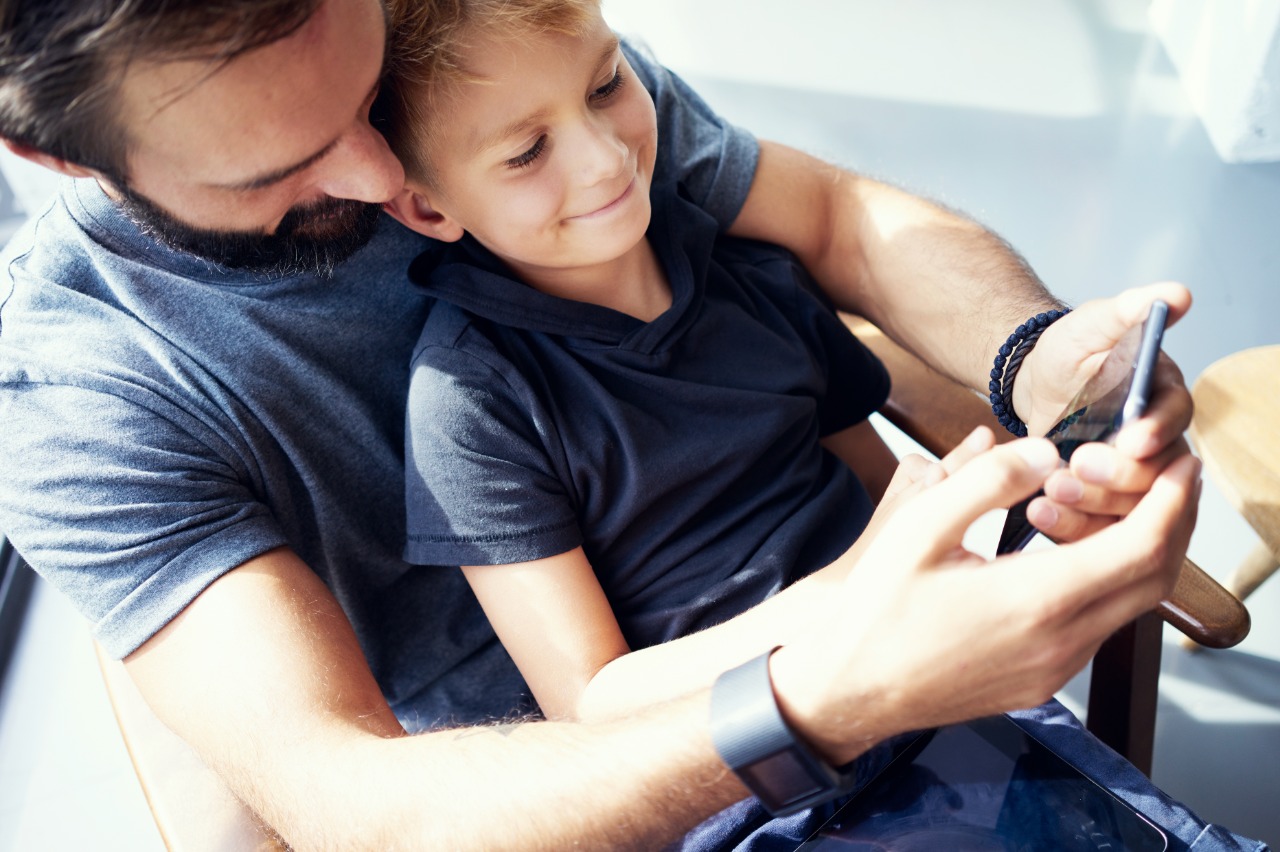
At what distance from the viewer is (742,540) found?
123 centimetres

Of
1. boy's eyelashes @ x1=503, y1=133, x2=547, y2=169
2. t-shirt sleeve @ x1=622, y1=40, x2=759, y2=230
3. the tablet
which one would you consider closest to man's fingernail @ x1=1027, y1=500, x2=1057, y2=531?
the tablet

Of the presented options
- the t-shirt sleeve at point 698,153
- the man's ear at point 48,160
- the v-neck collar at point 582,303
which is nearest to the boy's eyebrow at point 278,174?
the man's ear at point 48,160

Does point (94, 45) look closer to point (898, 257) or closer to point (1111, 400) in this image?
point (1111, 400)

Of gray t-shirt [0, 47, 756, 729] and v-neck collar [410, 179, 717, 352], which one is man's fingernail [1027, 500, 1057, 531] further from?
gray t-shirt [0, 47, 756, 729]

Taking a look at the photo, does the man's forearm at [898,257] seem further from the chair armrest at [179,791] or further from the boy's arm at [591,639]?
the chair armrest at [179,791]

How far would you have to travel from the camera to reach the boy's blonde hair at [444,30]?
101 centimetres

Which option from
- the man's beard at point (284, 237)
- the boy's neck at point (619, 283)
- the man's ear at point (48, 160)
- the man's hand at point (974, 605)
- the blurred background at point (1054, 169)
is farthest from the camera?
the blurred background at point (1054, 169)

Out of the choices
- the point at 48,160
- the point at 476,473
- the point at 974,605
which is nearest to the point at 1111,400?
the point at 974,605

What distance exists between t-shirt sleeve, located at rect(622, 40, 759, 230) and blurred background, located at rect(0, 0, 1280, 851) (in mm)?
296

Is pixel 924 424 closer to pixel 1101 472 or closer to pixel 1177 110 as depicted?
pixel 1101 472

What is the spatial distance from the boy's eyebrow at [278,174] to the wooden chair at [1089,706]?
49 centimetres

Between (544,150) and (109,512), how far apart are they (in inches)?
21.1

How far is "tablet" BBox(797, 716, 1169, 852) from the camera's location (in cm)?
99

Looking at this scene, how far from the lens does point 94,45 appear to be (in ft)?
2.63
